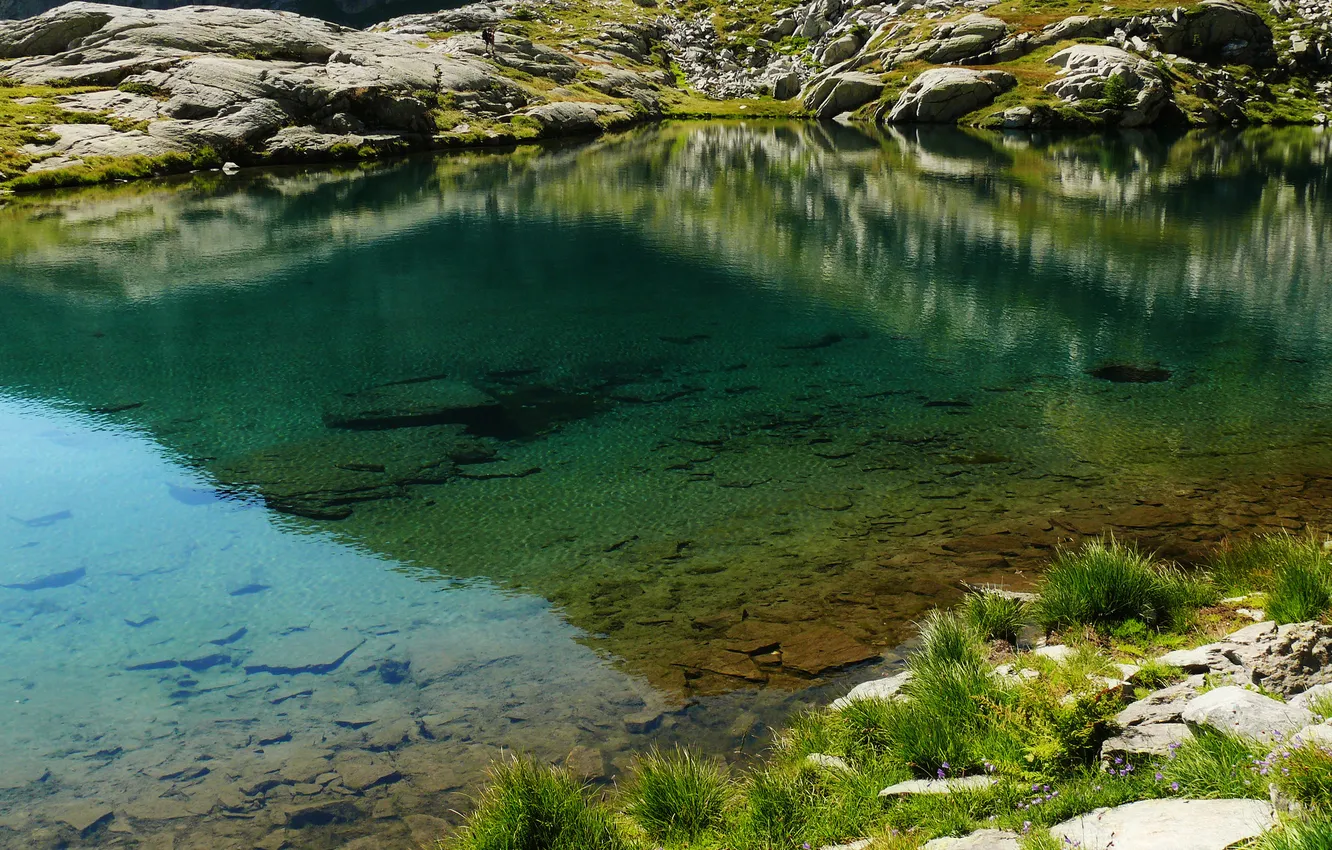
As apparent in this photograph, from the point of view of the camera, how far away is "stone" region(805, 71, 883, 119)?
14350 cm

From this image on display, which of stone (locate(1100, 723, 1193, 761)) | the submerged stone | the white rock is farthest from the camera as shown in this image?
the submerged stone

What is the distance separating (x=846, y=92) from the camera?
14438cm

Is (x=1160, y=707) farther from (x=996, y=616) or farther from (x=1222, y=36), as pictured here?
(x=1222, y=36)

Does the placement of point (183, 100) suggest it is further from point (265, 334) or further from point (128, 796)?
point (128, 796)

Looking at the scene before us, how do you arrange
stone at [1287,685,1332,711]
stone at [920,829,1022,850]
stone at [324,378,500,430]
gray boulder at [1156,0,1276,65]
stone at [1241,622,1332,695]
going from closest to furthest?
1. stone at [920,829,1022,850]
2. stone at [1287,685,1332,711]
3. stone at [1241,622,1332,695]
4. stone at [324,378,500,430]
5. gray boulder at [1156,0,1276,65]

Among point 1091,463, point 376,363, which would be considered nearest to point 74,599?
point 376,363

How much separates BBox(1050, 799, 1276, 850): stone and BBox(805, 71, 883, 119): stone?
149392mm

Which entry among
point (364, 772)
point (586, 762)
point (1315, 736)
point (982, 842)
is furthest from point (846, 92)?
point (982, 842)

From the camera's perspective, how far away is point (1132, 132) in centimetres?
11394

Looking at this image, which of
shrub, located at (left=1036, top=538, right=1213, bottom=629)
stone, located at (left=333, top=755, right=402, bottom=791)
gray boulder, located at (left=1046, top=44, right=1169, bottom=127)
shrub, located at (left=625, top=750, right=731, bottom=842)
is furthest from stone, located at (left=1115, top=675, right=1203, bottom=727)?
gray boulder, located at (left=1046, top=44, right=1169, bottom=127)

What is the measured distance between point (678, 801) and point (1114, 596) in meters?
6.67

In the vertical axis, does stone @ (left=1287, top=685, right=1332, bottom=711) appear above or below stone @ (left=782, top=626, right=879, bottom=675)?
above

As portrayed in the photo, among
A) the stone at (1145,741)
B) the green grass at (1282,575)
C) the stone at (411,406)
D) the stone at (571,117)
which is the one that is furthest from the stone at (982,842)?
the stone at (571,117)

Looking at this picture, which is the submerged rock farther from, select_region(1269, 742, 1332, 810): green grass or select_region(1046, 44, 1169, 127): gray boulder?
select_region(1046, 44, 1169, 127): gray boulder
